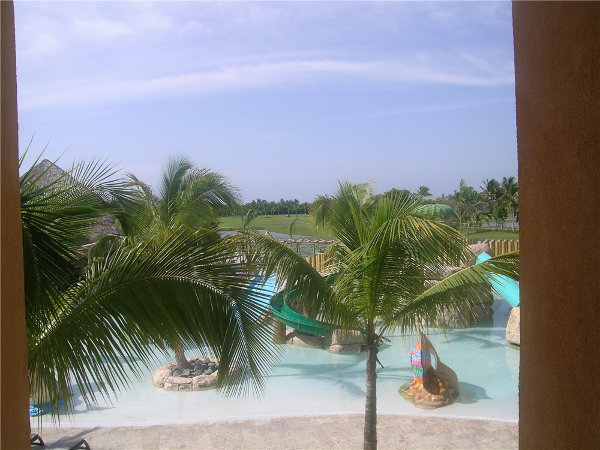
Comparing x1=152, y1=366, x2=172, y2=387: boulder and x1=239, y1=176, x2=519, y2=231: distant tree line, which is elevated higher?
x1=239, y1=176, x2=519, y2=231: distant tree line

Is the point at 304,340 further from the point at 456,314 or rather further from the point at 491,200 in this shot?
the point at 491,200

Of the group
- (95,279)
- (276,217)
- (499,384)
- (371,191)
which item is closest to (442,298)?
(95,279)

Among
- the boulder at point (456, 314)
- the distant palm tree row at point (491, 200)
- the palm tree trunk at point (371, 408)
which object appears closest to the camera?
the boulder at point (456, 314)

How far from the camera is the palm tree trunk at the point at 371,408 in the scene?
6.82 metres

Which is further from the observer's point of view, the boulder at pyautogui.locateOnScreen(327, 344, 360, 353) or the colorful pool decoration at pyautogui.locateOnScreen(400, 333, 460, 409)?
the boulder at pyautogui.locateOnScreen(327, 344, 360, 353)

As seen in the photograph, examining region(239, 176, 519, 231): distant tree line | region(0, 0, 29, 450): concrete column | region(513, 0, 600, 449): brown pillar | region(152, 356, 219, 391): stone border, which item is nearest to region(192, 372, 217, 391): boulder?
region(152, 356, 219, 391): stone border

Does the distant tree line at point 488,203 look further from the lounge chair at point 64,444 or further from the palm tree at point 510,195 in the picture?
the lounge chair at point 64,444

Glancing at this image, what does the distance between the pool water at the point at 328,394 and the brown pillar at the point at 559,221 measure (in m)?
7.39

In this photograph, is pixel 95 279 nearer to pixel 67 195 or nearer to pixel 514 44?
pixel 67 195

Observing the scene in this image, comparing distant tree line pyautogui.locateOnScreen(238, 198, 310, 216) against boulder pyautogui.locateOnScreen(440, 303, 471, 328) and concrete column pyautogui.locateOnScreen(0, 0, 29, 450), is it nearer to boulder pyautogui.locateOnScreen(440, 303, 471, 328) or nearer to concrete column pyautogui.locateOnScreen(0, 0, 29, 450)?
boulder pyautogui.locateOnScreen(440, 303, 471, 328)

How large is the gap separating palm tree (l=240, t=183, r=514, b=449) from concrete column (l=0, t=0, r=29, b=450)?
3.55m

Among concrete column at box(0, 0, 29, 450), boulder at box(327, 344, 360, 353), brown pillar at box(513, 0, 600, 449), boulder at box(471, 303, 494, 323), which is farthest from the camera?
boulder at box(471, 303, 494, 323)

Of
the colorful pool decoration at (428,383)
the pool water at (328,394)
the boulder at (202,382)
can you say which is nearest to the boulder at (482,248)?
the pool water at (328,394)

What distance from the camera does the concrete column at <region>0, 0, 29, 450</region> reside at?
159cm
